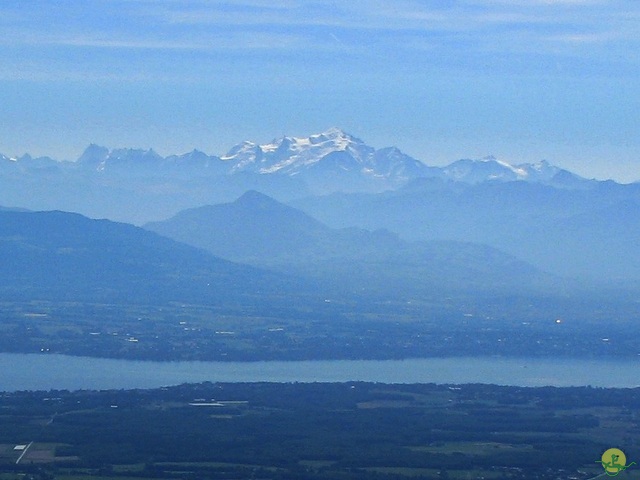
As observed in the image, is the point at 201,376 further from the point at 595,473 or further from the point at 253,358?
the point at 595,473

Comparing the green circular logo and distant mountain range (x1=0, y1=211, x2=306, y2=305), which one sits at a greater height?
distant mountain range (x1=0, y1=211, x2=306, y2=305)

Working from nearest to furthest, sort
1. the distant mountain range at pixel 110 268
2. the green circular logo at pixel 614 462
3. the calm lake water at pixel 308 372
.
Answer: the green circular logo at pixel 614 462 → the calm lake water at pixel 308 372 → the distant mountain range at pixel 110 268

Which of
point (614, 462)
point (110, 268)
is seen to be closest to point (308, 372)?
point (614, 462)

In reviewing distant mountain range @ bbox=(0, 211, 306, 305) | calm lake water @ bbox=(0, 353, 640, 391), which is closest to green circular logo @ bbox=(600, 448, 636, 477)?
calm lake water @ bbox=(0, 353, 640, 391)

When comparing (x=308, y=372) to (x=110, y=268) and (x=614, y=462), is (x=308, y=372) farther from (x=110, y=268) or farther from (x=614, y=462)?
(x=110, y=268)

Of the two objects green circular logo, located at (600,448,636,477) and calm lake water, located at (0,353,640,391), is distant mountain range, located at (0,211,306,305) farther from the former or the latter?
green circular logo, located at (600,448,636,477)

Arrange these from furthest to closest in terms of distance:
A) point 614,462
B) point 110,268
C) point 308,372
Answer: point 110,268
point 308,372
point 614,462

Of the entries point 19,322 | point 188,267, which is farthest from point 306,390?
point 188,267

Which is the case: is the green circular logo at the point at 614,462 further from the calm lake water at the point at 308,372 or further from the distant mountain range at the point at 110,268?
→ the distant mountain range at the point at 110,268

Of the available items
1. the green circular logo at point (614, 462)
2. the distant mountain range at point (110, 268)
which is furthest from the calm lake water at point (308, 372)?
A: the distant mountain range at point (110, 268)
